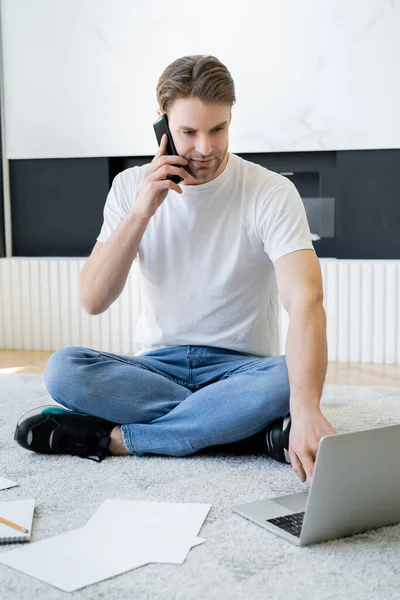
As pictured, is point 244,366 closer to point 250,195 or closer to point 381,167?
point 250,195

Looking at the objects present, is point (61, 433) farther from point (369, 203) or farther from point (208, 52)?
point (208, 52)

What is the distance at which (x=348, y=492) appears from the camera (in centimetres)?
135

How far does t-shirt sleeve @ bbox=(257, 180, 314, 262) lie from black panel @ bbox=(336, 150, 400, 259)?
1.76 meters

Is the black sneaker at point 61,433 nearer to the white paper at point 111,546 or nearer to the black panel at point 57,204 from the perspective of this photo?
the white paper at point 111,546

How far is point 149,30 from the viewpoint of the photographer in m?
3.79

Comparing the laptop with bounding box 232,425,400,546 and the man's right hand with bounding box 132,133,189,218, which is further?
the man's right hand with bounding box 132,133,189,218

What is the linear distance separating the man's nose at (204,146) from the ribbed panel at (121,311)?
5.92ft

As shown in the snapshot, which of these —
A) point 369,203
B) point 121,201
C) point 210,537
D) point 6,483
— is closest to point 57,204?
point 369,203

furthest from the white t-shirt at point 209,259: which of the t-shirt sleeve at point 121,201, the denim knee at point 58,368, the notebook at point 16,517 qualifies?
the notebook at point 16,517

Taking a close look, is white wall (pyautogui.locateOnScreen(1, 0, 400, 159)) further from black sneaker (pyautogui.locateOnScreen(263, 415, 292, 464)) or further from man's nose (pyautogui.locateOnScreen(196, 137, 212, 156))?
black sneaker (pyautogui.locateOnScreen(263, 415, 292, 464))

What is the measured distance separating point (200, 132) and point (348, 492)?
37.8 inches

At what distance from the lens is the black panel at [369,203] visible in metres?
3.66

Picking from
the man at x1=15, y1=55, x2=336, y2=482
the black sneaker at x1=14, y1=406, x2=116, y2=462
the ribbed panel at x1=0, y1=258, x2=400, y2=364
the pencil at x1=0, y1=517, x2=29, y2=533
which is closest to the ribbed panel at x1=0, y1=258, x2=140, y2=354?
the ribbed panel at x1=0, y1=258, x2=400, y2=364

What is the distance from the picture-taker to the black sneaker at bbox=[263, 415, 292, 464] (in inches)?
75.4
